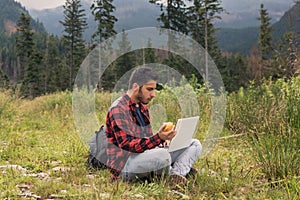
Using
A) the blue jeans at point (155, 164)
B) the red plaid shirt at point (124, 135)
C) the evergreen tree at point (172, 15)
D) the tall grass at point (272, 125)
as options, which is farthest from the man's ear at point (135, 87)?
the evergreen tree at point (172, 15)

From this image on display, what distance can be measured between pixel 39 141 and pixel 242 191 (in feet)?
12.5

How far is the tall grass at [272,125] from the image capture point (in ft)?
11.8

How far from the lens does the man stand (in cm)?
333

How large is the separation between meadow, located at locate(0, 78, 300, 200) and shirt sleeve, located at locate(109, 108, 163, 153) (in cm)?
33

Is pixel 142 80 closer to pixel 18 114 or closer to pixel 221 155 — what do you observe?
pixel 221 155

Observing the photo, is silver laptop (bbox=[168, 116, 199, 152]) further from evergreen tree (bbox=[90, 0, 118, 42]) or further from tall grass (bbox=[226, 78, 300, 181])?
evergreen tree (bbox=[90, 0, 118, 42])

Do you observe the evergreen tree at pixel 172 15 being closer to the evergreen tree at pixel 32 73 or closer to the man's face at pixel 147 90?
the evergreen tree at pixel 32 73

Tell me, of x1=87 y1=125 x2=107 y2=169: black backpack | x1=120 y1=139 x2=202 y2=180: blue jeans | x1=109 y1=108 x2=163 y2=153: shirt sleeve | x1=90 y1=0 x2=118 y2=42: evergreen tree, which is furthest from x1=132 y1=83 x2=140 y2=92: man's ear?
x1=90 y1=0 x2=118 y2=42: evergreen tree

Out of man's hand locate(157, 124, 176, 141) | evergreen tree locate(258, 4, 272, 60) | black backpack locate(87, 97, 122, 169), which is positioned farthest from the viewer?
evergreen tree locate(258, 4, 272, 60)

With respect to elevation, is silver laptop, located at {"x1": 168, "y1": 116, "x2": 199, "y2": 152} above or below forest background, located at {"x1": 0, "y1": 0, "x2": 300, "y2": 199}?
above

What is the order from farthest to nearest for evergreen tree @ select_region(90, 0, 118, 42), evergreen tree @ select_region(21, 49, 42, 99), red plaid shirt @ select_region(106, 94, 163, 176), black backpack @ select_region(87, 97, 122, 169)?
evergreen tree @ select_region(21, 49, 42, 99) → evergreen tree @ select_region(90, 0, 118, 42) → black backpack @ select_region(87, 97, 122, 169) → red plaid shirt @ select_region(106, 94, 163, 176)

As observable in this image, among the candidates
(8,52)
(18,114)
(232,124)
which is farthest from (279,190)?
(8,52)

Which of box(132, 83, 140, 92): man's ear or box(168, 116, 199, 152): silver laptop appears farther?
box(132, 83, 140, 92): man's ear

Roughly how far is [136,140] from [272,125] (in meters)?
2.09
